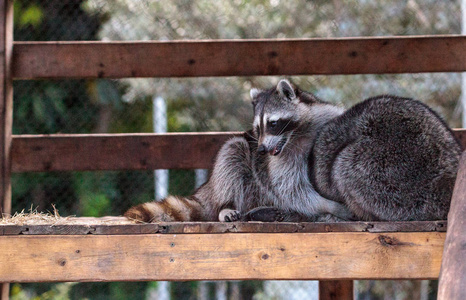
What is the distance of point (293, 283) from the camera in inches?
216

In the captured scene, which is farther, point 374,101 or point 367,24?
point 367,24

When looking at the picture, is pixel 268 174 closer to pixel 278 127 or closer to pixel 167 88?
pixel 278 127

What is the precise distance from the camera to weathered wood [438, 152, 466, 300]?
1.70 meters

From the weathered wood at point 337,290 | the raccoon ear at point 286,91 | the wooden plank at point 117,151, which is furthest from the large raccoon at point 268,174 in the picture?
the weathered wood at point 337,290

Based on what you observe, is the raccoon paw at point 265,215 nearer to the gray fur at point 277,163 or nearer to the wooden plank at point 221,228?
the gray fur at point 277,163

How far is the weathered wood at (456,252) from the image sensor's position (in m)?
1.70

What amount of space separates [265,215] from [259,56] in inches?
53.6

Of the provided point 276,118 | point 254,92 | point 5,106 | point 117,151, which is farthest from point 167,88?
point 276,118

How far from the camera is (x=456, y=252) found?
1.82 meters

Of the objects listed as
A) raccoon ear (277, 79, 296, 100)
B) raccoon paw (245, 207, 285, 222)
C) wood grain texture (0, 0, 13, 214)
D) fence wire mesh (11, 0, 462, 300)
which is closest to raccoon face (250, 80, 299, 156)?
raccoon ear (277, 79, 296, 100)

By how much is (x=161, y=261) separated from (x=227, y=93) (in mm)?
5182

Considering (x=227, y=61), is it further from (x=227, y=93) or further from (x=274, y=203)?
(x=227, y=93)

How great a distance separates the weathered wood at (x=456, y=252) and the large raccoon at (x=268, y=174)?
0.72m

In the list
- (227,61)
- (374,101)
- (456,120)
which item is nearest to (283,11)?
(456,120)
